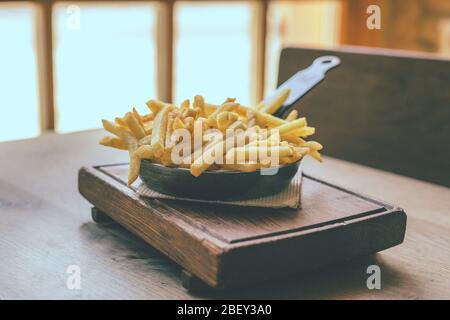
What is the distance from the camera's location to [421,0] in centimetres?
501

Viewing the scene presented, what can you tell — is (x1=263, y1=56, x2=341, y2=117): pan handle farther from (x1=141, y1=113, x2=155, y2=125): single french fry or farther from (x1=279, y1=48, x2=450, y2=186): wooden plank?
(x1=279, y1=48, x2=450, y2=186): wooden plank

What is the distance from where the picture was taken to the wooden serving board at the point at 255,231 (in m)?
0.92

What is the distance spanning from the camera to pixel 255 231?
97 cm

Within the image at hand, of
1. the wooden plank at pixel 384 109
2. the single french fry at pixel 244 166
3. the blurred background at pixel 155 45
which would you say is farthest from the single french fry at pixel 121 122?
the blurred background at pixel 155 45

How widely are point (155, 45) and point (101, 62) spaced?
16.0 inches

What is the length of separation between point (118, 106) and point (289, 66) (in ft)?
7.19

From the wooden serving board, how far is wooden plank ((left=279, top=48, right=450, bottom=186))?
0.81 metres

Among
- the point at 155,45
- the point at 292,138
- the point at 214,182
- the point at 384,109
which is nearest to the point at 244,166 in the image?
the point at 214,182

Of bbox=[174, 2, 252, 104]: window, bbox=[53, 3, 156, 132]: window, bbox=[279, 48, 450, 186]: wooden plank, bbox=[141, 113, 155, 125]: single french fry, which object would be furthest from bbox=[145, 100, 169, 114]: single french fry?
bbox=[174, 2, 252, 104]: window

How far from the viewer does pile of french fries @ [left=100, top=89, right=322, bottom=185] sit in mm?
1021

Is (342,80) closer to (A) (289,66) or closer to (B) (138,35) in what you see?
(A) (289,66)

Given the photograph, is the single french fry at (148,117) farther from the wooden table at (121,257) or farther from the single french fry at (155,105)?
the wooden table at (121,257)

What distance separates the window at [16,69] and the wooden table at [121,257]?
2.17 m

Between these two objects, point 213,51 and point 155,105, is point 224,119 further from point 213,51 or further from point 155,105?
point 213,51
